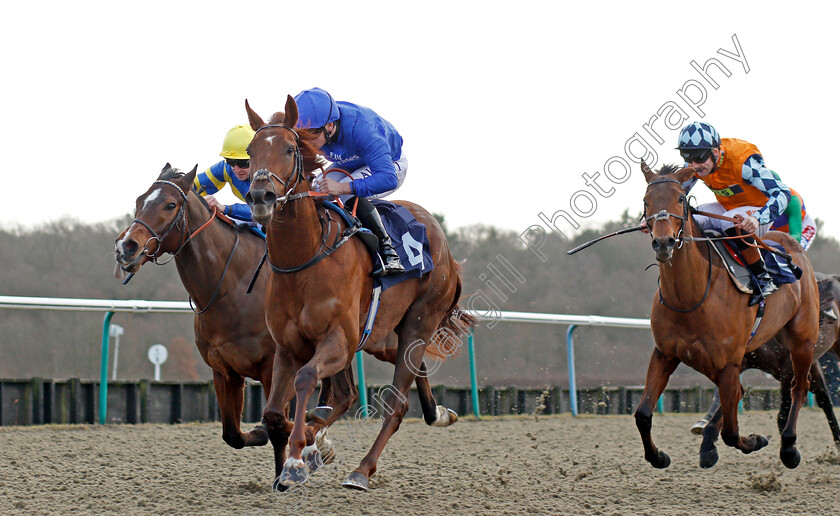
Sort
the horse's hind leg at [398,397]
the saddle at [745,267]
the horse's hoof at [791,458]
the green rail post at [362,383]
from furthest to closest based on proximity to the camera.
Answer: the green rail post at [362,383], the horse's hoof at [791,458], the saddle at [745,267], the horse's hind leg at [398,397]

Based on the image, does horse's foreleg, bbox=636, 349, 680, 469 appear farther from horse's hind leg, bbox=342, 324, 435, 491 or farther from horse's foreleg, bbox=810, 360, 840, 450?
horse's foreleg, bbox=810, 360, 840, 450

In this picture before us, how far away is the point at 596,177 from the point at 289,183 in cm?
291

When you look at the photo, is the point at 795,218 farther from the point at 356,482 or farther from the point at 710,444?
the point at 356,482

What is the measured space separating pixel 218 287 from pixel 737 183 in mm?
3230

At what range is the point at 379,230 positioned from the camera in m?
4.46

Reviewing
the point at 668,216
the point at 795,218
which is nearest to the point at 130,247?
the point at 668,216

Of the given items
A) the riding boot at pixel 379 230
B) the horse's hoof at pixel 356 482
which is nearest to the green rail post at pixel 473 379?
the riding boot at pixel 379 230

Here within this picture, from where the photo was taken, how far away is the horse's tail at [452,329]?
5.21 meters

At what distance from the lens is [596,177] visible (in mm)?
6059

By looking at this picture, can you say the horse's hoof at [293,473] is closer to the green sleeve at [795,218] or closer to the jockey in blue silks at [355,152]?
the jockey in blue silks at [355,152]

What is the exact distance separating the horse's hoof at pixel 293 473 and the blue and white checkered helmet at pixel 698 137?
3.10 m

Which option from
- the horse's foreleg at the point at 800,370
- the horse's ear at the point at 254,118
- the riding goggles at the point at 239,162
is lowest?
the horse's foreleg at the point at 800,370

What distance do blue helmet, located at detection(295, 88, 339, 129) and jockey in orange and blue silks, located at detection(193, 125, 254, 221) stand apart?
0.75 m

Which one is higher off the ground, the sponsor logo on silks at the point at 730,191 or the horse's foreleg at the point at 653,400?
the sponsor logo on silks at the point at 730,191
